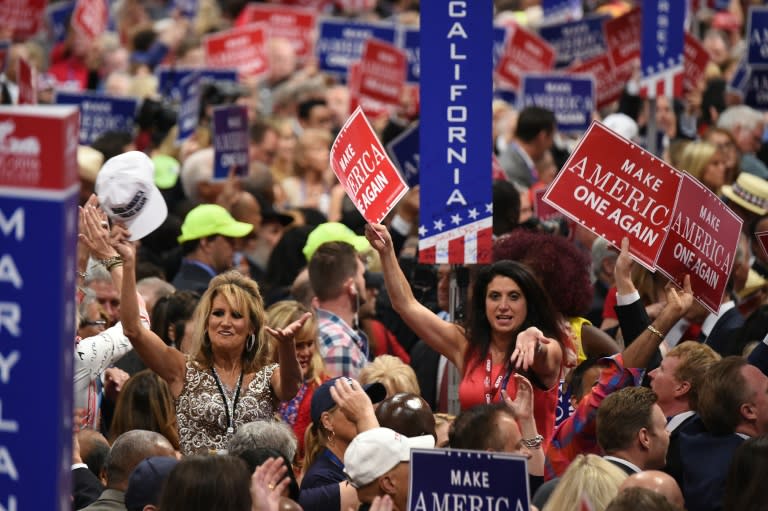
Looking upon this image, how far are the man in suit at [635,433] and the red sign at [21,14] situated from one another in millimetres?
12365

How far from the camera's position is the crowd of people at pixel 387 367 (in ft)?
20.8

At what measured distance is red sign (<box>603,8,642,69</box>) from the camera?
1555 cm

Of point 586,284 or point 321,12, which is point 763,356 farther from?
point 321,12

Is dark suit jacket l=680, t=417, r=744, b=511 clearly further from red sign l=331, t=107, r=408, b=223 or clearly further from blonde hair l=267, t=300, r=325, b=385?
blonde hair l=267, t=300, r=325, b=385

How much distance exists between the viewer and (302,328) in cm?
831

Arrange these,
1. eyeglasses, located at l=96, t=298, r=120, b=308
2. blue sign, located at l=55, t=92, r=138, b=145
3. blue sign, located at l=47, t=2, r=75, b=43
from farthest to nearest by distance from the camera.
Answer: blue sign, located at l=47, t=2, r=75, b=43
blue sign, located at l=55, t=92, r=138, b=145
eyeglasses, located at l=96, t=298, r=120, b=308

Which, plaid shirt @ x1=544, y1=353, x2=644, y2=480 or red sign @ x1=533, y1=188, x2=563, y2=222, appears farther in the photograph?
red sign @ x1=533, y1=188, x2=563, y2=222

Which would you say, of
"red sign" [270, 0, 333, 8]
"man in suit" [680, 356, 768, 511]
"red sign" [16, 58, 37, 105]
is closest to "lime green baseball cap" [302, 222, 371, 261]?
"man in suit" [680, 356, 768, 511]

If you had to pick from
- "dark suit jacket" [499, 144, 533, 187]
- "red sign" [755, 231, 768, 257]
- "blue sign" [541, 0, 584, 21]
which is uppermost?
"blue sign" [541, 0, 584, 21]

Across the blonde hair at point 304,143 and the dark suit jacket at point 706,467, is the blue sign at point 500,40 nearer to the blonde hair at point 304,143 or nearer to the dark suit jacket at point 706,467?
the blonde hair at point 304,143

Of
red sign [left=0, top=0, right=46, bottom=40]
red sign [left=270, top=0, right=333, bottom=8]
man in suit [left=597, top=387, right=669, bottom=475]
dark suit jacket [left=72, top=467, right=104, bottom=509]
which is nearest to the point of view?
man in suit [left=597, top=387, right=669, bottom=475]

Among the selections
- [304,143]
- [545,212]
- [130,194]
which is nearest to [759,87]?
[545,212]

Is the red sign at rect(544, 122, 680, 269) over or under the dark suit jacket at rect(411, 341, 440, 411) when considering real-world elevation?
over

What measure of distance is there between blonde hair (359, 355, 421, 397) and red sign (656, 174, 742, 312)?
4.37 feet
